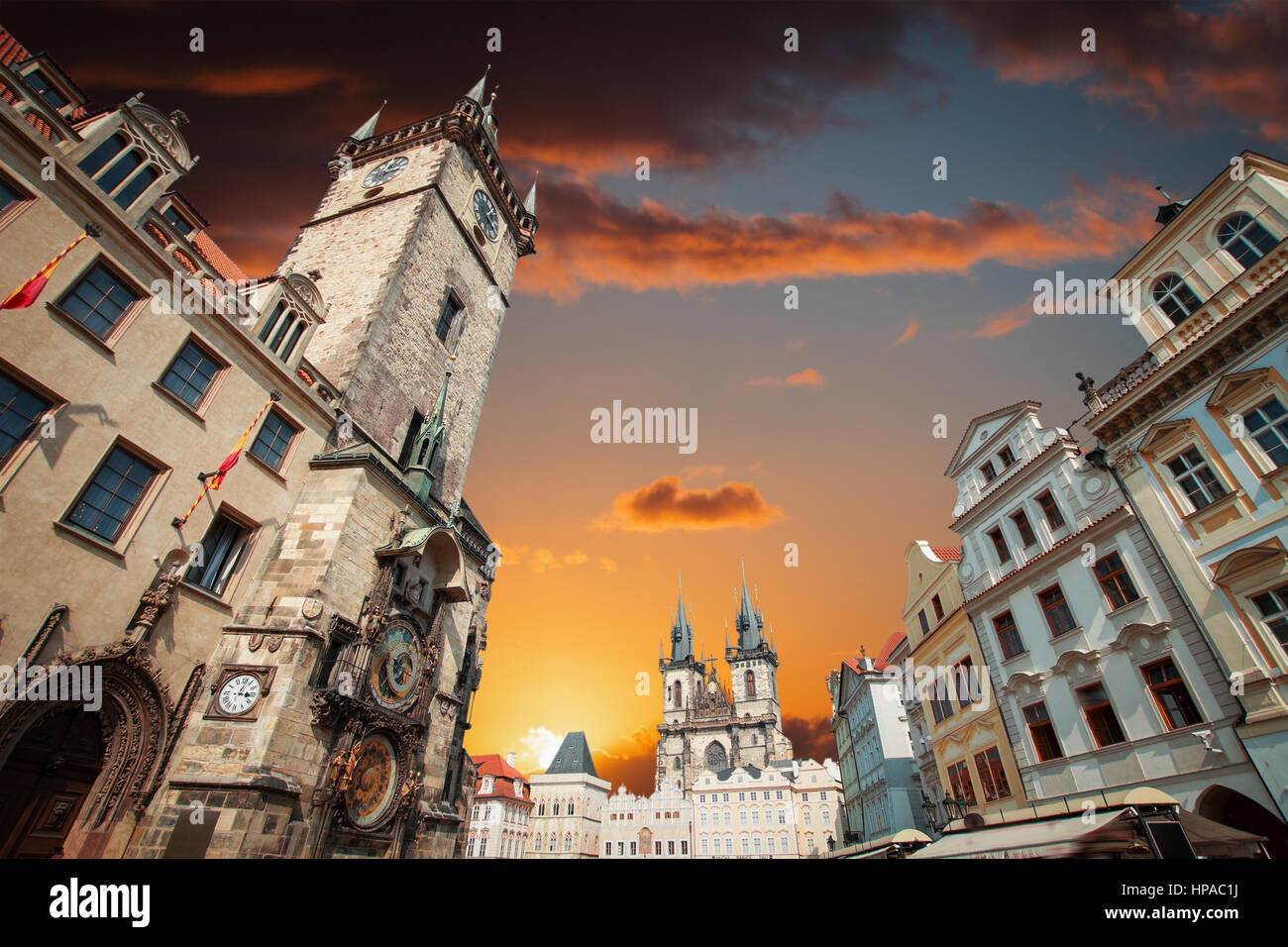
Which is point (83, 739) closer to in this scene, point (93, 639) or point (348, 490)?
point (93, 639)

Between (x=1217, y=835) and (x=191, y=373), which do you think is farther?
(x=191, y=373)

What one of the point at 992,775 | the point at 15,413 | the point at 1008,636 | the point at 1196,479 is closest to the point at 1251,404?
the point at 1196,479

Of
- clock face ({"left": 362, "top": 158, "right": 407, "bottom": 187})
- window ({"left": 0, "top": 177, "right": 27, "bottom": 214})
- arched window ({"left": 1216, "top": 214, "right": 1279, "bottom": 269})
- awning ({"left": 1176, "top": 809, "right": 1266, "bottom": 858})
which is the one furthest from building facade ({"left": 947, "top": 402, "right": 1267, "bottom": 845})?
clock face ({"left": 362, "top": 158, "right": 407, "bottom": 187})

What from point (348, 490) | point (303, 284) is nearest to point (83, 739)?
point (348, 490)

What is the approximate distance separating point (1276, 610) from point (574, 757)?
3425 inches

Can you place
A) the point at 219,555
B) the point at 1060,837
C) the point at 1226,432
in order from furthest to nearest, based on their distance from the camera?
the point at 1226,432 → the point at 219,555 → the point at 1060,837

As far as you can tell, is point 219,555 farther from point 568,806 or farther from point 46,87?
point 568,806

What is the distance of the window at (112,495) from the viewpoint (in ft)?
32.9

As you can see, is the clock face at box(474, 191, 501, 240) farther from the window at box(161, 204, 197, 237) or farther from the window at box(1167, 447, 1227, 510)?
the window at box(1167, 447, 1227, 510)

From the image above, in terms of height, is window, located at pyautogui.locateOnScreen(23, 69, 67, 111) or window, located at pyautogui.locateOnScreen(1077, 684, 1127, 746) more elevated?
window, located at pyautogui.locateOnScreen(23, 69, 67, 111)

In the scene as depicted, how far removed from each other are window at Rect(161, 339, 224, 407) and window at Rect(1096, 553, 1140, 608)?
72.0 feet

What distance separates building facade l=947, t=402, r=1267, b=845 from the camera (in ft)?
40.9

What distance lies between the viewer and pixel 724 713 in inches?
3634
